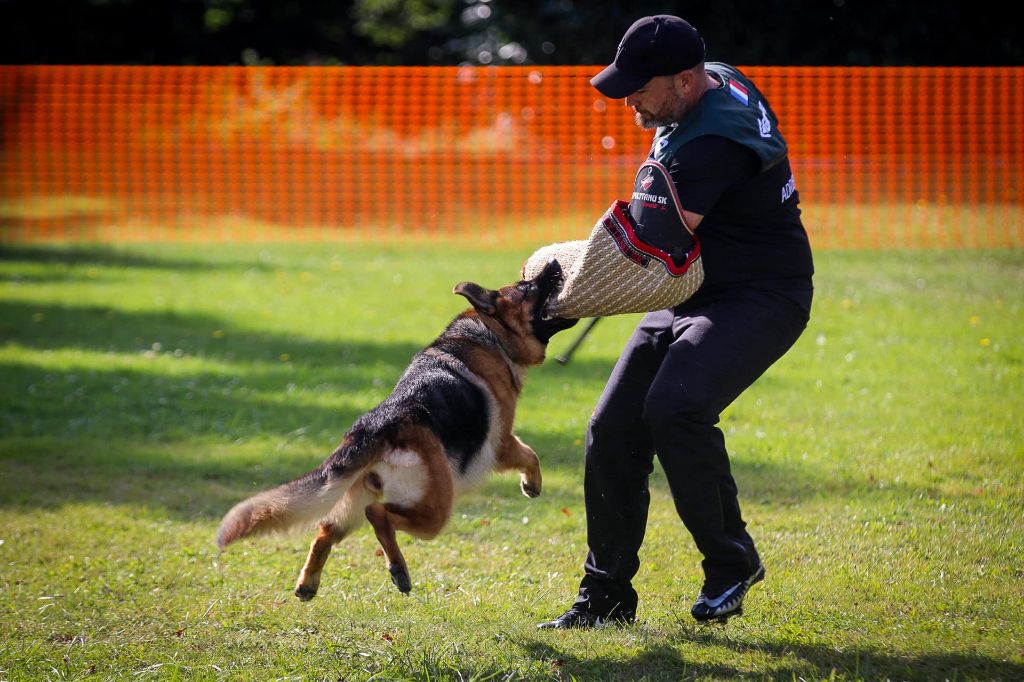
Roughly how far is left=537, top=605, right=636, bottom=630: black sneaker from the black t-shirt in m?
1.30

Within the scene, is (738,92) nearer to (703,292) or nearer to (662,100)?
(662,100)

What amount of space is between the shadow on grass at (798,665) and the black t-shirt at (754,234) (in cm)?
127

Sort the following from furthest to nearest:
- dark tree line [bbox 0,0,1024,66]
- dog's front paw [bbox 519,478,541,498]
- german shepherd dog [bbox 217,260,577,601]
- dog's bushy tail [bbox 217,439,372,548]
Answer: dark tree line [bbox 0,0,1024,66], dog's front paw [bbox 519,478,541,498], german shepherd dog [bbox 217,260,577,601], dog's bushy tail [bbox 217,439,372,548]

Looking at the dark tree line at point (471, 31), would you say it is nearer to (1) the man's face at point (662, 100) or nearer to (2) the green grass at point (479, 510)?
(2) the green grass at point (479, 510)

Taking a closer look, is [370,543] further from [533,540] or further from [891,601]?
[891,601]

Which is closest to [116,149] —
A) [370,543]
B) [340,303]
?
[340,303]

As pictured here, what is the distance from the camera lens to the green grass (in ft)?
12.6

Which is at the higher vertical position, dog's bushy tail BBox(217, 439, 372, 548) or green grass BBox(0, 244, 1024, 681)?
dog's bushy tail BBox(217, 439, 372, 548)

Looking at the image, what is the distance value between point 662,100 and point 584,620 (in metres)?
1.98

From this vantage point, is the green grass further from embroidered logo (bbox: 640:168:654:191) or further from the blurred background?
the blurred background

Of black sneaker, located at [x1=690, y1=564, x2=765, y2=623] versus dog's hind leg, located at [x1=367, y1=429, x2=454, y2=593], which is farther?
dog's hind leg, located at [x1=367, y1=429, x2=454, y2=593]

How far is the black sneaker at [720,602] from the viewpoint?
12.6 ft

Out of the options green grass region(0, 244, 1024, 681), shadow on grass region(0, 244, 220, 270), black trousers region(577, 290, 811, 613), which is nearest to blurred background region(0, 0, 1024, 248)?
shadow on grass region(0, 244, 220, 270)

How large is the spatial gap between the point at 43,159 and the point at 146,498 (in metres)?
11.5
